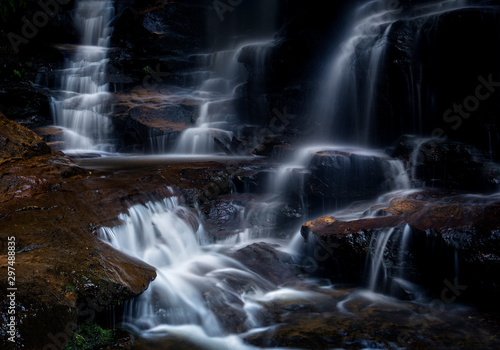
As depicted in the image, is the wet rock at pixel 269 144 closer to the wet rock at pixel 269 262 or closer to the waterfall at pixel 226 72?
the waterfall at pixel 226 72

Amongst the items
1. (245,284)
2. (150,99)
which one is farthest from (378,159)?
(150,99)

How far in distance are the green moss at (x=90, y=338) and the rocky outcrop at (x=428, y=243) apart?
10.9 feet

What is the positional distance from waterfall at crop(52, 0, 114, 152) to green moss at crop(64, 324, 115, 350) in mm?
10088

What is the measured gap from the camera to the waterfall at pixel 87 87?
1230 centimetres

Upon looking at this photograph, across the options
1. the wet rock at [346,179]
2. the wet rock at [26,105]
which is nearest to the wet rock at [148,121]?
the wet rock at [26,105]

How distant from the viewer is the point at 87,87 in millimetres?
14406

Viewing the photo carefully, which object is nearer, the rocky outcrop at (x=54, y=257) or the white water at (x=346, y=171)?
the rocky outcrop at (x=54, y=257)

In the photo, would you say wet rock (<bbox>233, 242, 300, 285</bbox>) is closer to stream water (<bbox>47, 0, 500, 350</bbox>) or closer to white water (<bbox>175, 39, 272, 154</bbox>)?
stream water (<bbox>47, 0, 500, 350</bbox>)

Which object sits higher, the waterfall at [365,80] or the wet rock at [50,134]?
the waterfall at [365,80]

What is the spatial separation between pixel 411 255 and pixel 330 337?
1.91 meters

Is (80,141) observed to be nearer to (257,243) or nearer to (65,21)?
(257,243)

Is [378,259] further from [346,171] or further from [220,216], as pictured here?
[220,216]

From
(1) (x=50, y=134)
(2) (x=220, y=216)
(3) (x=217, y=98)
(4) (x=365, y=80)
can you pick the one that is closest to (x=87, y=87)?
(1) (x=50, y=134)

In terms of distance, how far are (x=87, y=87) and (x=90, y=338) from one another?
13922 millimetres
